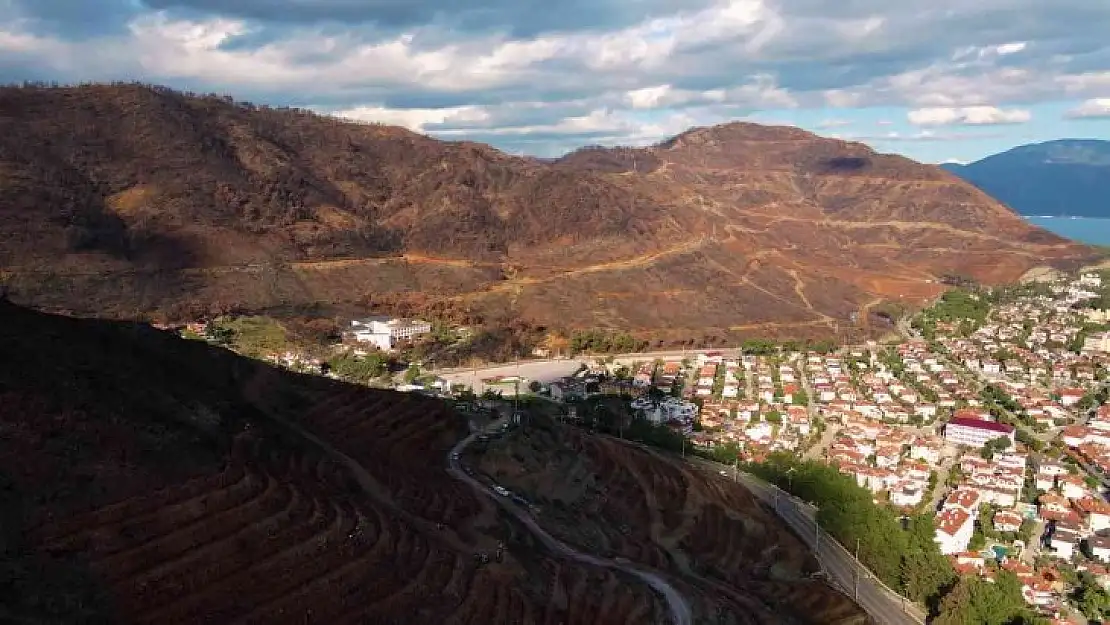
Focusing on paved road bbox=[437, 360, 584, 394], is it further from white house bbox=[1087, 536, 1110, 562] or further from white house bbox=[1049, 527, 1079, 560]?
white house bbox=[1087, 536, 1110, 562]

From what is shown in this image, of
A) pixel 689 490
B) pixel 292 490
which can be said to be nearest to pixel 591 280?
pixel 689 490

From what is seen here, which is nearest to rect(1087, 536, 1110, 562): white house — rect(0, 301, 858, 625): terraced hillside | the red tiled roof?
the red tiled roof

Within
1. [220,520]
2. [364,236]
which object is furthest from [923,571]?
[364,236]

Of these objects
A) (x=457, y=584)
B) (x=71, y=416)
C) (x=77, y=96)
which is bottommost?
(x=457, y=584)

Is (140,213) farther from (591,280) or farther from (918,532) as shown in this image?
(918,532)

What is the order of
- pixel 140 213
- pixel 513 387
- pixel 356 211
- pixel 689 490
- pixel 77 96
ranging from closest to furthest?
pixel 689 490
pixel 513 387
pixel 140 213
pixel 77 96
pixel 356 211

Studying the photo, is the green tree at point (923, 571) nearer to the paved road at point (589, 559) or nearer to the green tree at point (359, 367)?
the paved road at point (589, 559)
